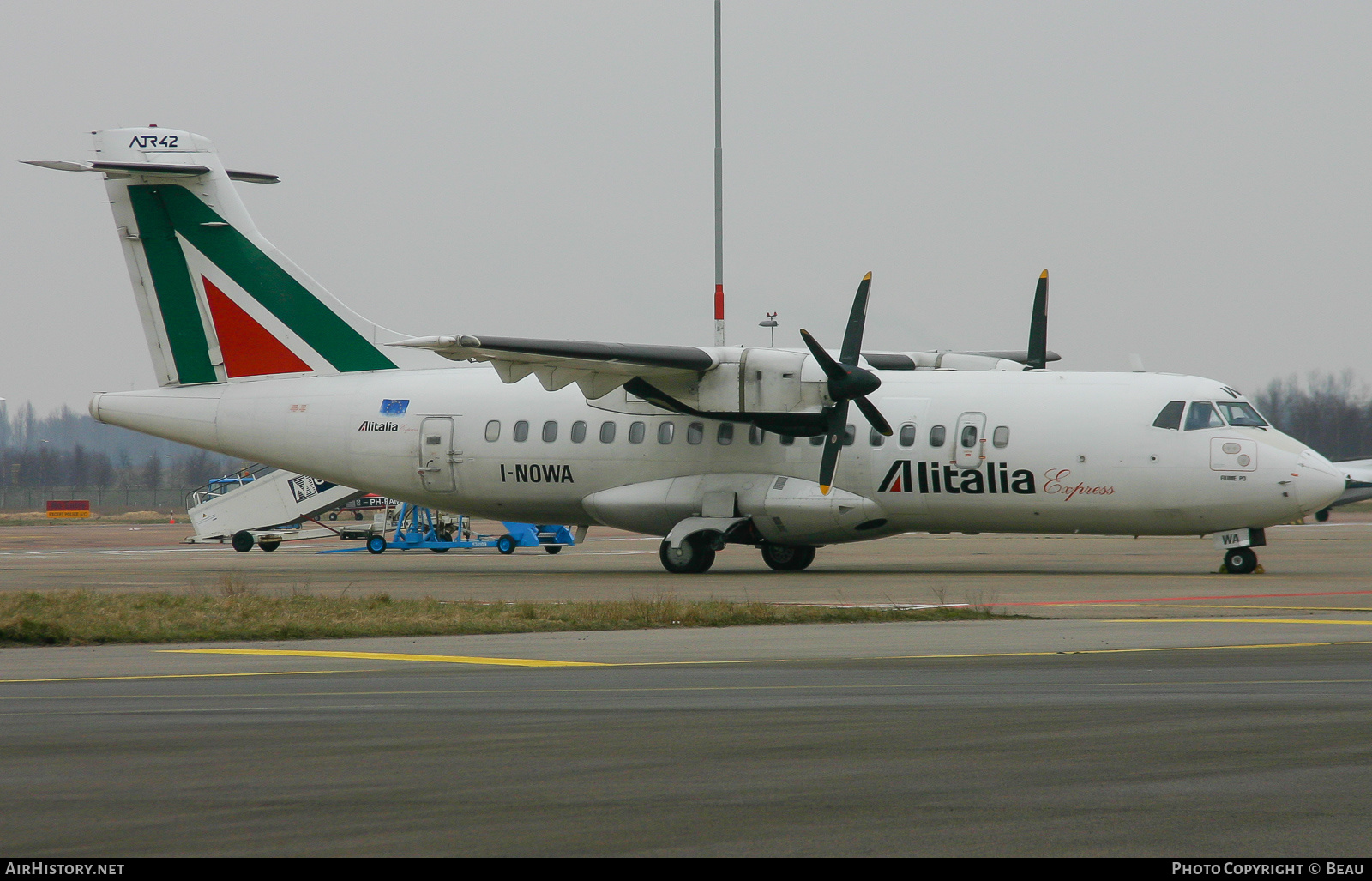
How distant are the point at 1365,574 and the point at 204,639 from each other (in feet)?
62.0

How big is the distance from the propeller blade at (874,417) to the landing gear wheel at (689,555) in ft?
12.5

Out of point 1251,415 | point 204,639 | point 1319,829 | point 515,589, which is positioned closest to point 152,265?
point 515,589

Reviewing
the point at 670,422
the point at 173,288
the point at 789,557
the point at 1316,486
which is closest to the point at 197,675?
the point at 670,422

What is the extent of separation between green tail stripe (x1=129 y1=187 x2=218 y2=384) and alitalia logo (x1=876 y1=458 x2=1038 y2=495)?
554 inches

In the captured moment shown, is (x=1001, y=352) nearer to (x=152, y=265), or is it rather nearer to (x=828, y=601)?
(x=828, y=601)

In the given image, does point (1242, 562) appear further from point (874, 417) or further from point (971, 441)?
point (874, 417)

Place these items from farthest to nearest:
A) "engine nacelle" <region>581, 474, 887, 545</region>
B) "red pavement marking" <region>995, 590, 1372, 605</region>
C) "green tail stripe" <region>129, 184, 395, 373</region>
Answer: "green tail stripe" <region>129, 184, 395, 373</region>
"engine nacelle" <region>581, 474, 887, 545</region>
"red pavement marking" <region>995, 590, 1372, 605</region>

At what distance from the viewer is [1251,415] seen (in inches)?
966

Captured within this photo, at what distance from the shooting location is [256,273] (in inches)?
1145

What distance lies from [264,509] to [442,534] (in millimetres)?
5145

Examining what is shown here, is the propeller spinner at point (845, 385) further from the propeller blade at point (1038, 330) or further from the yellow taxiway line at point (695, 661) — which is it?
the yellow taxiway line at point (695, 661)

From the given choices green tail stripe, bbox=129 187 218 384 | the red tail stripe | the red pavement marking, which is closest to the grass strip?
the red pavement marking

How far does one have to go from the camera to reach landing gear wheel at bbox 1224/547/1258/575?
24.4 meters

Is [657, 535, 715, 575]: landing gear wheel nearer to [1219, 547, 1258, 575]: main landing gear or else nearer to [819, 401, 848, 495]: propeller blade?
[819, 401, 848, 495]: propeller blade
